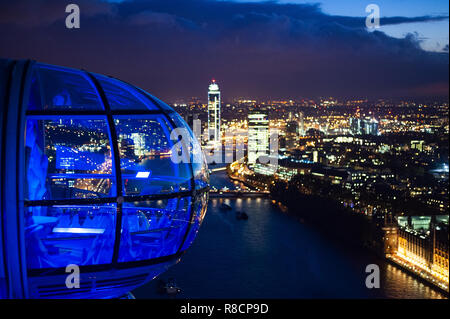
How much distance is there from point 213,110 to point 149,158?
1145 inches

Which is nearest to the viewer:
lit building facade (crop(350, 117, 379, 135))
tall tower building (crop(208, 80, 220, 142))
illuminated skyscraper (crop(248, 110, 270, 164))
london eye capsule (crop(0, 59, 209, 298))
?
london eye capsule (crop(0, 59, 209, 298))

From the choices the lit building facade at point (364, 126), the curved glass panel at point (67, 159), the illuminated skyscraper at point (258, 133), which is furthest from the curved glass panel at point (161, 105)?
the lit building facade at point (364, 126)

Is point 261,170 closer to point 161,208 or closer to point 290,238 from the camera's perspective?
point 290,238

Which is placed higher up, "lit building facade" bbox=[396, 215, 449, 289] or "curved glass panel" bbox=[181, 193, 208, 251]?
"curved glass panel" bbox=[181, 193, 208, 251]

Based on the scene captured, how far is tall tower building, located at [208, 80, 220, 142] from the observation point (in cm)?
2920

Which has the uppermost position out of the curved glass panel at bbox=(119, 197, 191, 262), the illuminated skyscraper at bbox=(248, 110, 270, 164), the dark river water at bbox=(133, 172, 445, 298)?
the curved glass panel at bbox=(119, 197, 191, 262)

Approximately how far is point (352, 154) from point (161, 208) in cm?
2122

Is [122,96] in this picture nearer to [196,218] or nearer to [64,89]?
[64,89]

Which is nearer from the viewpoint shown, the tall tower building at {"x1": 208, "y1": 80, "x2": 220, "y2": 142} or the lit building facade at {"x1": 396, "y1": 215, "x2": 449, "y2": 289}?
Answer: the lit building facade at {"x1": 396, "y1": 215, "x2": 449, "y2": 289}

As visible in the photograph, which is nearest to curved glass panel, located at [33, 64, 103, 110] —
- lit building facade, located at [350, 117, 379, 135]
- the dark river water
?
the dark river water

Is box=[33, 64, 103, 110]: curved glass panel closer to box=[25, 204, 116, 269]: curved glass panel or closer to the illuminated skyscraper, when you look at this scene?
box=[25, 204, 116, 269]: curved glass panel

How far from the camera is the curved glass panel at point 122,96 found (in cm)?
94

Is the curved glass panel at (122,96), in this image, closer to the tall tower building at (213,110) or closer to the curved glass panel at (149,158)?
the curved glass panel at (149,158)
